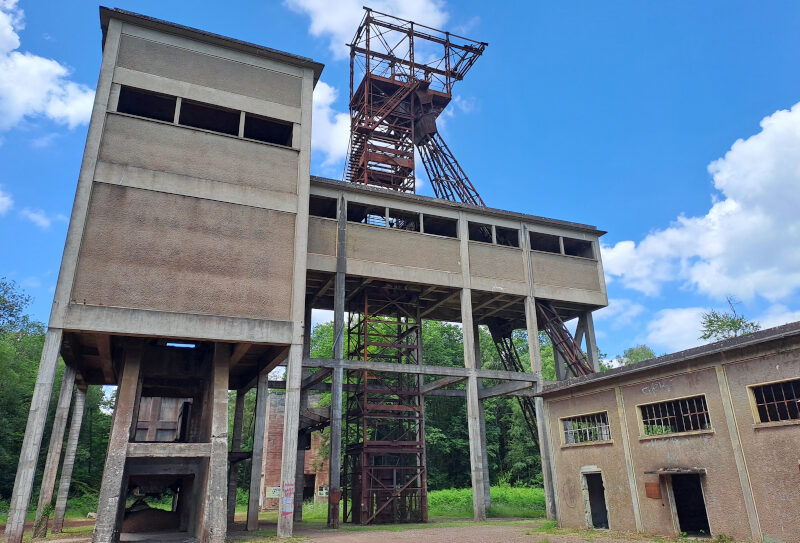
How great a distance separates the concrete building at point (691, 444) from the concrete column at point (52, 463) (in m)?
16.1

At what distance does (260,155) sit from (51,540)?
13891 millimetres

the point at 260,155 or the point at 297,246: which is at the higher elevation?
the point at 260,155

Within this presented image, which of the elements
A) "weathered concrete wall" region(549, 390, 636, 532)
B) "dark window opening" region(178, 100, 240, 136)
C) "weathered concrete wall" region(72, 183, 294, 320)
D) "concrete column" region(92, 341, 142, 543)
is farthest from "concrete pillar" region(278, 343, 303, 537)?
"dark window opening" region(178, 100, 240, 136)

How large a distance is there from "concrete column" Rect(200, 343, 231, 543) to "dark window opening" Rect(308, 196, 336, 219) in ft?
22.2

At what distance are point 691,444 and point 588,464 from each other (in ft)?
12.3

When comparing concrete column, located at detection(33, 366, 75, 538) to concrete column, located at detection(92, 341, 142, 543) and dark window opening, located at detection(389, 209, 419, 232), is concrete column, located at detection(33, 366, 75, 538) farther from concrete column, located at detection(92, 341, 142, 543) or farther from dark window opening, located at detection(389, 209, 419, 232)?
dark window opening, located at detection(389, 209, 419, 232)

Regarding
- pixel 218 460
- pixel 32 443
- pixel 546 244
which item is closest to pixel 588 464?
pixel 218 460

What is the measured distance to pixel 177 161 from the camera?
17719mm

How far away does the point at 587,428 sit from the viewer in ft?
55.8

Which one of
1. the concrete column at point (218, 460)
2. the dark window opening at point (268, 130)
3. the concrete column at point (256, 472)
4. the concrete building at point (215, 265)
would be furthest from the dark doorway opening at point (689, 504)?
the dark window opening at point (268, 130)

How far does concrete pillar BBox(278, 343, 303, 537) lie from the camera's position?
16047 millimetres

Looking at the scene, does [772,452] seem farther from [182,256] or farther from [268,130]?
[268,130]

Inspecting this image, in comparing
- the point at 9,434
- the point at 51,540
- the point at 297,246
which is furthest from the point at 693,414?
the point at 9,434

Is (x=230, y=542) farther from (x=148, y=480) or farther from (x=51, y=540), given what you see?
(x=148, y=480)
